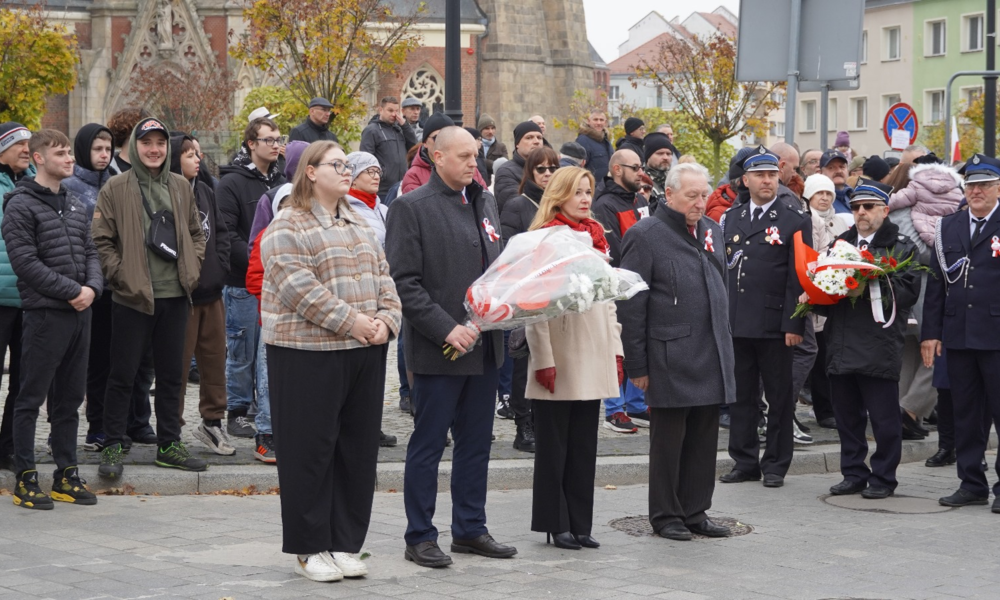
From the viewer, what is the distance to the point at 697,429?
8.34 meters

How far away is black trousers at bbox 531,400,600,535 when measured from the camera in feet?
25.5

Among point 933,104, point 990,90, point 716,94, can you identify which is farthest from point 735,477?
point 933,104

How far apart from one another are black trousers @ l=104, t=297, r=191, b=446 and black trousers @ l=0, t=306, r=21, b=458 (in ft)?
1.94

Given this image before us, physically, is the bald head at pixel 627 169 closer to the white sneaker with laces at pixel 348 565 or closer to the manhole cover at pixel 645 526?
the manhole cover at pixel 645 526

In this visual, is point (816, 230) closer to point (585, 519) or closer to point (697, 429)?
point (697, 429)

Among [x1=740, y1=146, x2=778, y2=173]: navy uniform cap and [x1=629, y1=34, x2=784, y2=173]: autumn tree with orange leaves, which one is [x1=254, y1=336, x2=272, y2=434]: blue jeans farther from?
[x1=629, y1=34, x2=784, y2=173]: autumn tree with orange leaves

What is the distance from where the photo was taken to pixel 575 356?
7730mm

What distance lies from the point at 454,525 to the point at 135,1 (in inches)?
1746

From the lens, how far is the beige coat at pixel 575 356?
7676 mm

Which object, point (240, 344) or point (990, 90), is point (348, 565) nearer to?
point (240, 344)

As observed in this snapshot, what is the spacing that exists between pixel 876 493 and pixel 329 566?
428 centimetres

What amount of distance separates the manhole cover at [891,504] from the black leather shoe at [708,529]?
138 centimetres

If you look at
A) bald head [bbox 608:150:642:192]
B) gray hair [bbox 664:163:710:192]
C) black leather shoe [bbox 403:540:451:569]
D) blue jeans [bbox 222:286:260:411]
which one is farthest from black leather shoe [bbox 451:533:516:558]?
bald head [bbox 608:150:642:192]

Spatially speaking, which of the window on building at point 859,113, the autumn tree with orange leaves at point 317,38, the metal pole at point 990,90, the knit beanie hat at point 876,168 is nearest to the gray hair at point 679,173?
the knit beanie hat at point 876,168
